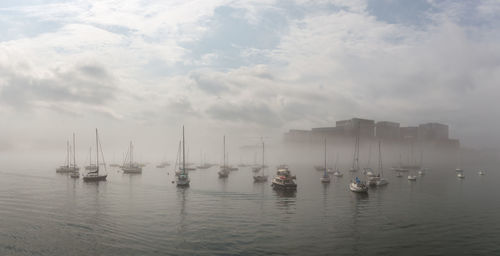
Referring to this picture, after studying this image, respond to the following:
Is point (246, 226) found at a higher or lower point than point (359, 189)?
higher

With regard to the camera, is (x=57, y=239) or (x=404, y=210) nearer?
(x=57, y=239)

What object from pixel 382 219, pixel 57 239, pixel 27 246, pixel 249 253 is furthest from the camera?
pixel 382 219

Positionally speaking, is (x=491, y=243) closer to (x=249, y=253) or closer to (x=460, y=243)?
(x=460, y=243)

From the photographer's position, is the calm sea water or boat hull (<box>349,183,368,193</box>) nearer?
the calm sea water

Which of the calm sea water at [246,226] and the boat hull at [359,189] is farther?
the boat hull at [359,189]

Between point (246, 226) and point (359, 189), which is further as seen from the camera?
point (359, 189)

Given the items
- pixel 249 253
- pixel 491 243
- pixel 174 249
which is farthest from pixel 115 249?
pixel 491 243

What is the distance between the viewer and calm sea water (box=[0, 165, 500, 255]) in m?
40.1

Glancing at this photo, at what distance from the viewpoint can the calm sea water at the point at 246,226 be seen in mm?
40125

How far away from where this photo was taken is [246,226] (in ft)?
167

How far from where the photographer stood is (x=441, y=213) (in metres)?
64.8

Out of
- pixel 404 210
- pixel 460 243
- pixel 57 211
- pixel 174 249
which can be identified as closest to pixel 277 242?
pixel 174 249

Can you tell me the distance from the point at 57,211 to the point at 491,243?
74027mm

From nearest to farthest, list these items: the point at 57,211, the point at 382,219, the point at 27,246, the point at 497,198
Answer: the point at 27,246, the point at 382,219, the point at 57,211, the point at 497,198
